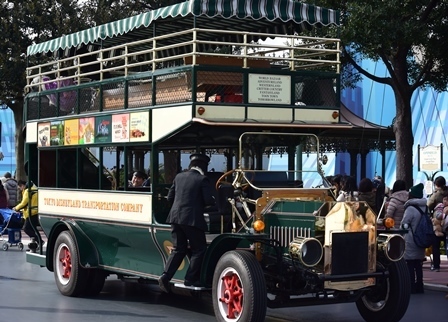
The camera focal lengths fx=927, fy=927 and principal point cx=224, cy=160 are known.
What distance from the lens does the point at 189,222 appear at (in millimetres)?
9930

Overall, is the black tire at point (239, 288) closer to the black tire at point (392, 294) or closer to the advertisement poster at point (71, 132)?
the black tire at point (392, 294)

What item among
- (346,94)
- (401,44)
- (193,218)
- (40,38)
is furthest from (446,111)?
(193,218)

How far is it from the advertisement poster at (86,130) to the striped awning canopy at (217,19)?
1.10m

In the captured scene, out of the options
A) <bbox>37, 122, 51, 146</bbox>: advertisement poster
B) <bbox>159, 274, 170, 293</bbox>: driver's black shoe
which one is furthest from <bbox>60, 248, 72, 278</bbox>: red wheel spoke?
<bbox>159, 274, 170, 293</bbox>: driver's black shoe

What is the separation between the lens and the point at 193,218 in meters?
9.95

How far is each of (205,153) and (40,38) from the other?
54.5ft

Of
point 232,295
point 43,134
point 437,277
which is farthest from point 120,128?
point 437,277

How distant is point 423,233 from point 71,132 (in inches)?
201

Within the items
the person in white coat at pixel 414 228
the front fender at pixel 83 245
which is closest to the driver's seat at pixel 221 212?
the front fender at pixel 83 245

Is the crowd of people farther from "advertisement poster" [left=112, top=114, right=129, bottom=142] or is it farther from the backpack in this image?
"advertisement poster" [left=112, top=114, right=129, bottom=142]

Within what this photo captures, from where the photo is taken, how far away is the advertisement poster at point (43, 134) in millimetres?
13438

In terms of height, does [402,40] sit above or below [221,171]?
above

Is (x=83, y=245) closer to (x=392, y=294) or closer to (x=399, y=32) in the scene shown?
(x=392, y=294)

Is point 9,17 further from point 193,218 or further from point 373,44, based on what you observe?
point 193,218
